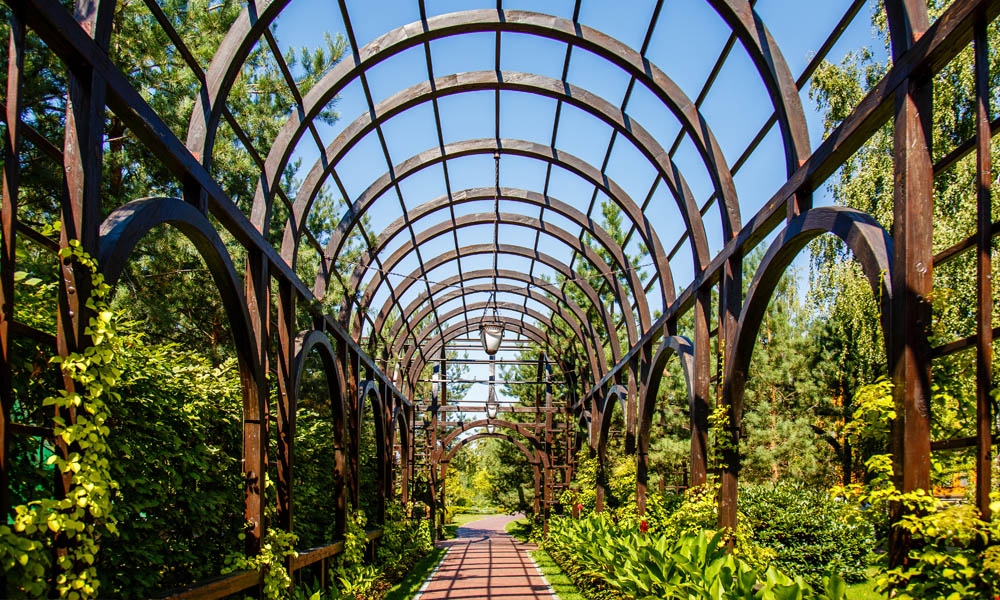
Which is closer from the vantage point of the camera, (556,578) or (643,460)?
(643,460)

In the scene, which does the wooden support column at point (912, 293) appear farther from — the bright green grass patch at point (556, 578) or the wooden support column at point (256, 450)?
the bright green grass patch at point (556, 578)

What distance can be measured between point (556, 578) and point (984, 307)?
43.3ft

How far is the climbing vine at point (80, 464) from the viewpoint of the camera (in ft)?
12.3

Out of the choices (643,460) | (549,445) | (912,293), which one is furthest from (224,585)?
(549,445)

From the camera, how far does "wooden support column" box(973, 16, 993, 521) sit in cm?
388

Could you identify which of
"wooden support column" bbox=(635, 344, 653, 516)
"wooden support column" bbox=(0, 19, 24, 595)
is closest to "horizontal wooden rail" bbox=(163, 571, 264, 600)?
"wooden support column" bbox=(0, 19, 24, 595)

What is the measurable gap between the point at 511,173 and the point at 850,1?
7855mm

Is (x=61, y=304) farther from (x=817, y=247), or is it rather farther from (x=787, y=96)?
(x=817, y=247)

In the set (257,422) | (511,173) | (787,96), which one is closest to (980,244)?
(787,96)

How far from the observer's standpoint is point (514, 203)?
15.4 m

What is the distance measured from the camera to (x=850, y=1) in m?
6.43

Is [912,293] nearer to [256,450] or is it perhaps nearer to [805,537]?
[256,450]

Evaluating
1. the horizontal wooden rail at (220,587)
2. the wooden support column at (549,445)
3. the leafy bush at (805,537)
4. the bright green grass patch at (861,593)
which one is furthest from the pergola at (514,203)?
the wooden support column at (549,445)

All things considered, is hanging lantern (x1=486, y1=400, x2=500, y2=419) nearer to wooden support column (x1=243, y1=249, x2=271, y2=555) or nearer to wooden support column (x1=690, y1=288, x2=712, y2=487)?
wooden support column (x1=690, y1=288, x2=712, y2=487)
